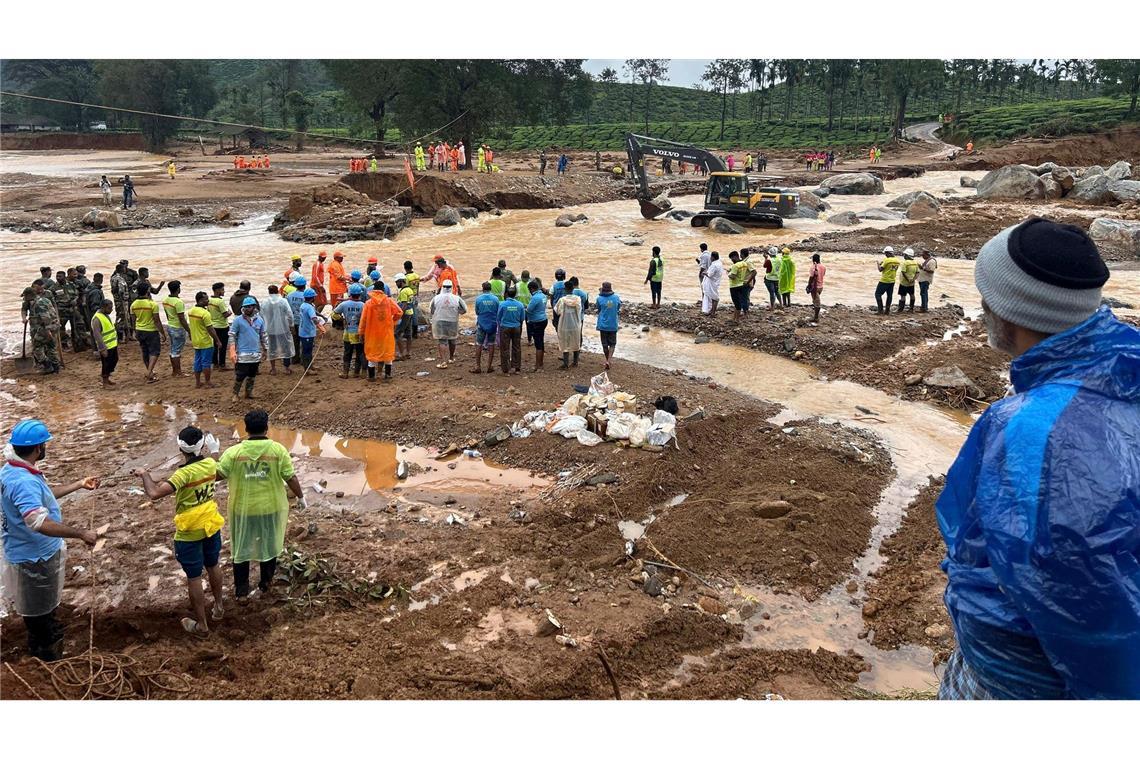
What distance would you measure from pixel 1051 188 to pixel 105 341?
119 ft

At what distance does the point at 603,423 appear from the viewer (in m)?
9.13

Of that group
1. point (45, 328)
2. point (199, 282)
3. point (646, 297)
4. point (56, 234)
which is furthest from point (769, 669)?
point (56, 234)

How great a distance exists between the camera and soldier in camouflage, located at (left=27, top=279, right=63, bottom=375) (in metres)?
A: 12.0

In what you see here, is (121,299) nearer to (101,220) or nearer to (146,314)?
(146,314)

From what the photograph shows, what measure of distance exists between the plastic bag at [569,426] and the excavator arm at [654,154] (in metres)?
22.6

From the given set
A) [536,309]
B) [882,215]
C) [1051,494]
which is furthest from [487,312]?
[882,215]

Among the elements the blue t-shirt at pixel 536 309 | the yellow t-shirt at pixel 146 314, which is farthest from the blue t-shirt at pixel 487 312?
the yellow t-shirt at pixel 146 314

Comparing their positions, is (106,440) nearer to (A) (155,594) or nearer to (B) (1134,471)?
(A) (155,594)

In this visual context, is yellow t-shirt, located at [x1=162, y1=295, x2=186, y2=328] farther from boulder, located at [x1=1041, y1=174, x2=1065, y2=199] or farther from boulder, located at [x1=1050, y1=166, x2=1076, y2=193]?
boulder, located at [x1=1050, y1=166, x2=1076, y2=193]

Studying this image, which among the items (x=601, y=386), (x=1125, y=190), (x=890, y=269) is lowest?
(x=601, y=386)

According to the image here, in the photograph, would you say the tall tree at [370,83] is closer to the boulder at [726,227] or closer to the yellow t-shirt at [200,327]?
the boulder at [726,227]

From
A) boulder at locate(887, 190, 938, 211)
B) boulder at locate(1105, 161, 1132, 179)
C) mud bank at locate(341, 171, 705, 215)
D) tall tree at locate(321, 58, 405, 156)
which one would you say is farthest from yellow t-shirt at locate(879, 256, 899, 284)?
tall tree at locate(321, 58, 405, 156)

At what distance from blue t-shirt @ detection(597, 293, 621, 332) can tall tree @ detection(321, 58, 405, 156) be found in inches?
1505

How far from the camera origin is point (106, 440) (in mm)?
9664
